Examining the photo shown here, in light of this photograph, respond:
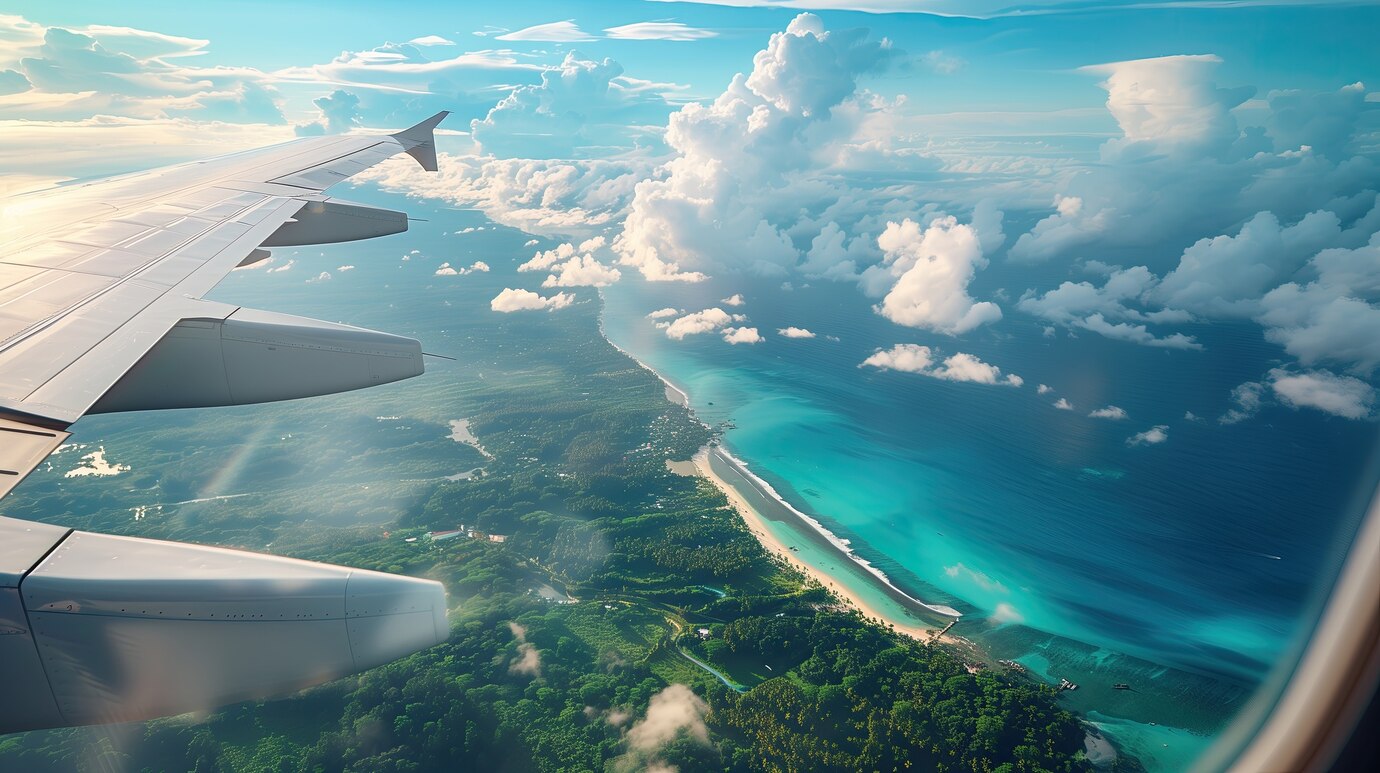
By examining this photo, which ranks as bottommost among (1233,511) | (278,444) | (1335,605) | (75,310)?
(278,444)

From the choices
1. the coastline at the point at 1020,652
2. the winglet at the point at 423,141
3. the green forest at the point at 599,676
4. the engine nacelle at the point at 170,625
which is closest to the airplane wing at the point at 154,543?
the engine nacelle at the point at 170,625

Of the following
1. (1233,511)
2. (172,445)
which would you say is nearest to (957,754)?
(1233,511)

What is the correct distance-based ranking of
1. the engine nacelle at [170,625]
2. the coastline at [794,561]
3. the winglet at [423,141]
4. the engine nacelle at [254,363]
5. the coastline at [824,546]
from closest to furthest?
the engine nacelle at [170,625], the engine nacelle at [254,363], the winglet at [423,141], the coastline at [794,561], the coastline at [824,546]

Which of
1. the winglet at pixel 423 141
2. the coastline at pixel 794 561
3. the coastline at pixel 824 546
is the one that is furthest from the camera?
the coastline at pixel 824 546

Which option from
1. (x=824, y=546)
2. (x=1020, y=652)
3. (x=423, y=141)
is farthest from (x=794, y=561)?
(x=423, y=141)

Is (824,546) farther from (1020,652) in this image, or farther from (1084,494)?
(1084,494)

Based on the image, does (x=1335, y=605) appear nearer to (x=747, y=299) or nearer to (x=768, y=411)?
(x=768, y=411)

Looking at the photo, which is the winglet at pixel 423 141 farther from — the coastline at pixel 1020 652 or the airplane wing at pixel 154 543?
the coastline at pixel 1020 652

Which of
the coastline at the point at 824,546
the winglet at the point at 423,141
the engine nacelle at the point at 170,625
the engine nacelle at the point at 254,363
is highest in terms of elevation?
the winglet at the point at 423,141
